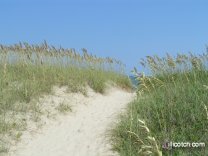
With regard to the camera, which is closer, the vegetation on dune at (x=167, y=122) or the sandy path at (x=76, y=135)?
the vegetation on dune at (x=167, y=122)

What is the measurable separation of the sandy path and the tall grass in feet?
1.50

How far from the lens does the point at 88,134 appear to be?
8.51 m

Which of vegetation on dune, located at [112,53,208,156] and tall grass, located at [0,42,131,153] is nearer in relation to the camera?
vegetation on dune, located at [112,53,208,156]

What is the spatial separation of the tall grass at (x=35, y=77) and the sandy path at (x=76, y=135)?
46 cm

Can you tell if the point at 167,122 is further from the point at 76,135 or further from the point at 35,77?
the point at 35,77

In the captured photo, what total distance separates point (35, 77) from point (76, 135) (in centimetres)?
416

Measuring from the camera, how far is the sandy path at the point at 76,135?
303 inches

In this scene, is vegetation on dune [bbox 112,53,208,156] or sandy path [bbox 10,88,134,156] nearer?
vegetation on dune [bbox 112,53,208,156]

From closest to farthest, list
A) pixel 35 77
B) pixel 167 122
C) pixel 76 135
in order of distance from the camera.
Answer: pixel 167 122, pixel 76 135, pixel 35 77

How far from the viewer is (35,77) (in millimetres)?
12328

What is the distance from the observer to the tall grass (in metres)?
9.44

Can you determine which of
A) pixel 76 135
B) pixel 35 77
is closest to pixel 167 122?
Answer: pixel 76 135

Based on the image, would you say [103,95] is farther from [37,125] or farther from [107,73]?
[37,125]

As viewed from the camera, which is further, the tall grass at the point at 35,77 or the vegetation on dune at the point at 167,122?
the tall grass at the point at 35,77
